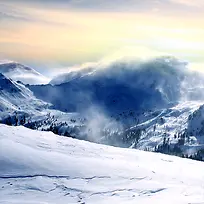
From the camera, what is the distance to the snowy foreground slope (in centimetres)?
3531

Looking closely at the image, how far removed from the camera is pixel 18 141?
49.3 metres

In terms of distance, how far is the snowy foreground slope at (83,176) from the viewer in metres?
35.3

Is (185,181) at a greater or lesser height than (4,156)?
lesser

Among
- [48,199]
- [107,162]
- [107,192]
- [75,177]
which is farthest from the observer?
[107,162]

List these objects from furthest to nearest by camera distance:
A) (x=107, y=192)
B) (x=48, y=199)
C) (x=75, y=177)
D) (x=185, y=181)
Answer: (x=185, y=181)
(x=75, y=177)
(x=107, y=192)
(x=48, y=199)

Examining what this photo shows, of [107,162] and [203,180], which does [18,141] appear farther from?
[203,180]

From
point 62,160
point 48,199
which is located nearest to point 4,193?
point 48,199

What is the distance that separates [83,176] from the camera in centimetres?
4122

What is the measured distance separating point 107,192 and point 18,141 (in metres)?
17.1

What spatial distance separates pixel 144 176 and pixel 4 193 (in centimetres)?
1703

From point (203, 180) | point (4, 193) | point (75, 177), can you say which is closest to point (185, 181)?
point (203, 180)

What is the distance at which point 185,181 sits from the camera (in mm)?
43781

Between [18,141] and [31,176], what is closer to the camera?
[31,176]

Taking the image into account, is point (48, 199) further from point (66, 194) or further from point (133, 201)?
point (133, 201)
